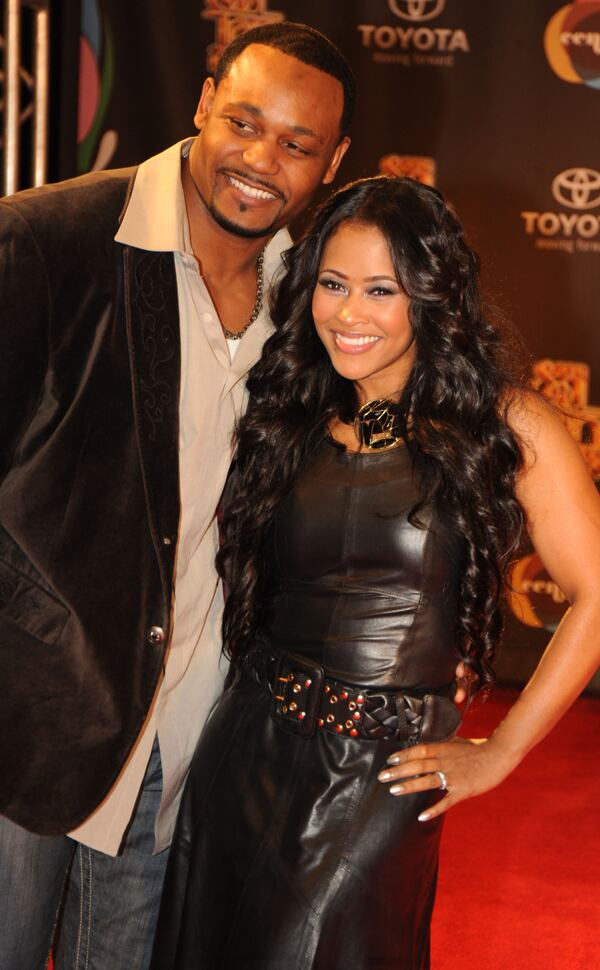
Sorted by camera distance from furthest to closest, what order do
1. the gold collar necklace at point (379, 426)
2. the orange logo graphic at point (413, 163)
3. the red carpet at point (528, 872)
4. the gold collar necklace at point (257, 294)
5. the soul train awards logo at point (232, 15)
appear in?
the orange logo graphic at point (413, 163), the soul train awards logo at point (232, 15), the red carpet at point (528, 872), the gold collar necklace at point (257, 294), the gold collar necklace at point (379, 426)

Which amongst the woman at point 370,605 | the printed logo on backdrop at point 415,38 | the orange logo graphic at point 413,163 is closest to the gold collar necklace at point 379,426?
the woman at point 370,605

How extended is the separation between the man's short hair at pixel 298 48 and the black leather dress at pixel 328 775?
76 cm

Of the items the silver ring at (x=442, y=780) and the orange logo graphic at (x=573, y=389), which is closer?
the silver ring at (x=442, y=780)

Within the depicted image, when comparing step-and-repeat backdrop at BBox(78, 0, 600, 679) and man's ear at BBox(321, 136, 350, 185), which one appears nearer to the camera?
man's ear at BBox(321, 136, 350, 185)

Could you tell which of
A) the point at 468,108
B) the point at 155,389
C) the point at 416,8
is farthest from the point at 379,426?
the point at 416,8

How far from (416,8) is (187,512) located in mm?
4016

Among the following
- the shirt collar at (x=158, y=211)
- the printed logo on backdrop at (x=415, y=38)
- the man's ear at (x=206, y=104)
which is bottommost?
the shirt collar at (x=158, y=211)

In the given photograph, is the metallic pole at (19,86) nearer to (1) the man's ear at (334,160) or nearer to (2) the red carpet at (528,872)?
(1) the man's ear at (334,160)

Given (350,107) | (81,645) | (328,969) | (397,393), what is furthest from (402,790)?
(350,107)

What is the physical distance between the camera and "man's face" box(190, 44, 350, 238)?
2.19 meters

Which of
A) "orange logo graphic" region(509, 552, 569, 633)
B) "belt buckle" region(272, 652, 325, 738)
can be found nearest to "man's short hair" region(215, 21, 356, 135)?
"belt buckle" region(272, 652, 325, 738)

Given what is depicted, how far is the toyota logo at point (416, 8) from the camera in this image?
5320 millimetres

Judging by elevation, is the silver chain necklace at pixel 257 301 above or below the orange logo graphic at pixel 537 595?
above

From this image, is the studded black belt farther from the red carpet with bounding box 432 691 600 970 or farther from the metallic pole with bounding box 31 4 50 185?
the metallic pole with bounding box 31 4 50 185
